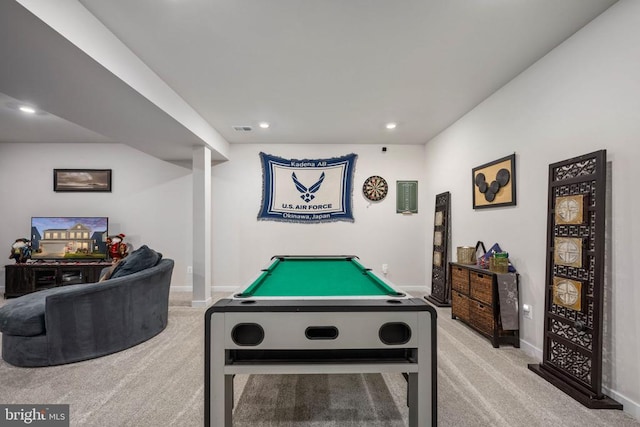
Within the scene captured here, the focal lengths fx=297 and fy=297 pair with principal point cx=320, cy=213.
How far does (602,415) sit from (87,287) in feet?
12.3

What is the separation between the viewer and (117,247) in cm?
470

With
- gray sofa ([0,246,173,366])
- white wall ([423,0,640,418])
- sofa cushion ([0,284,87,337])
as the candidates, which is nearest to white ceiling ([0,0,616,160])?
white wall ([423,0,640,418])

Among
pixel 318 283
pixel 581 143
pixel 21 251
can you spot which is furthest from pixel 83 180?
pixel 581 143

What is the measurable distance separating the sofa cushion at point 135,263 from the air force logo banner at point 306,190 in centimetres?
210

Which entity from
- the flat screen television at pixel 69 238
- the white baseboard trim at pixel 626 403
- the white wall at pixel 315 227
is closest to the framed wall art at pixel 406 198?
the white wall at pixel 315 227

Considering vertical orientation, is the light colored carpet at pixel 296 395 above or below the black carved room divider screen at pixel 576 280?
below

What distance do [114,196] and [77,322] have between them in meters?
3.19

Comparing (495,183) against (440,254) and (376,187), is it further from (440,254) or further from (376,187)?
(376,187)

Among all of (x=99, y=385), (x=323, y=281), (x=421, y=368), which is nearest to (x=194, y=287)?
(x=99, y=385)

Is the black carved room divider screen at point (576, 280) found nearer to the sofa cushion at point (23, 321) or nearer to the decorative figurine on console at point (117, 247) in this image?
the sofa cushion at point (23, 321)

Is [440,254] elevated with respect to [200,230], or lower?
lower

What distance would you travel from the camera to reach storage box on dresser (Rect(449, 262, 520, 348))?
2.77 meters

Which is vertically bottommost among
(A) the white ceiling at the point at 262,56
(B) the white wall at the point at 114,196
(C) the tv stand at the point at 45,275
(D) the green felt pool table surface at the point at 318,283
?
(C) the tv stand at the point at 45,275

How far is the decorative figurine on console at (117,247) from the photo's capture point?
467 centimetres
